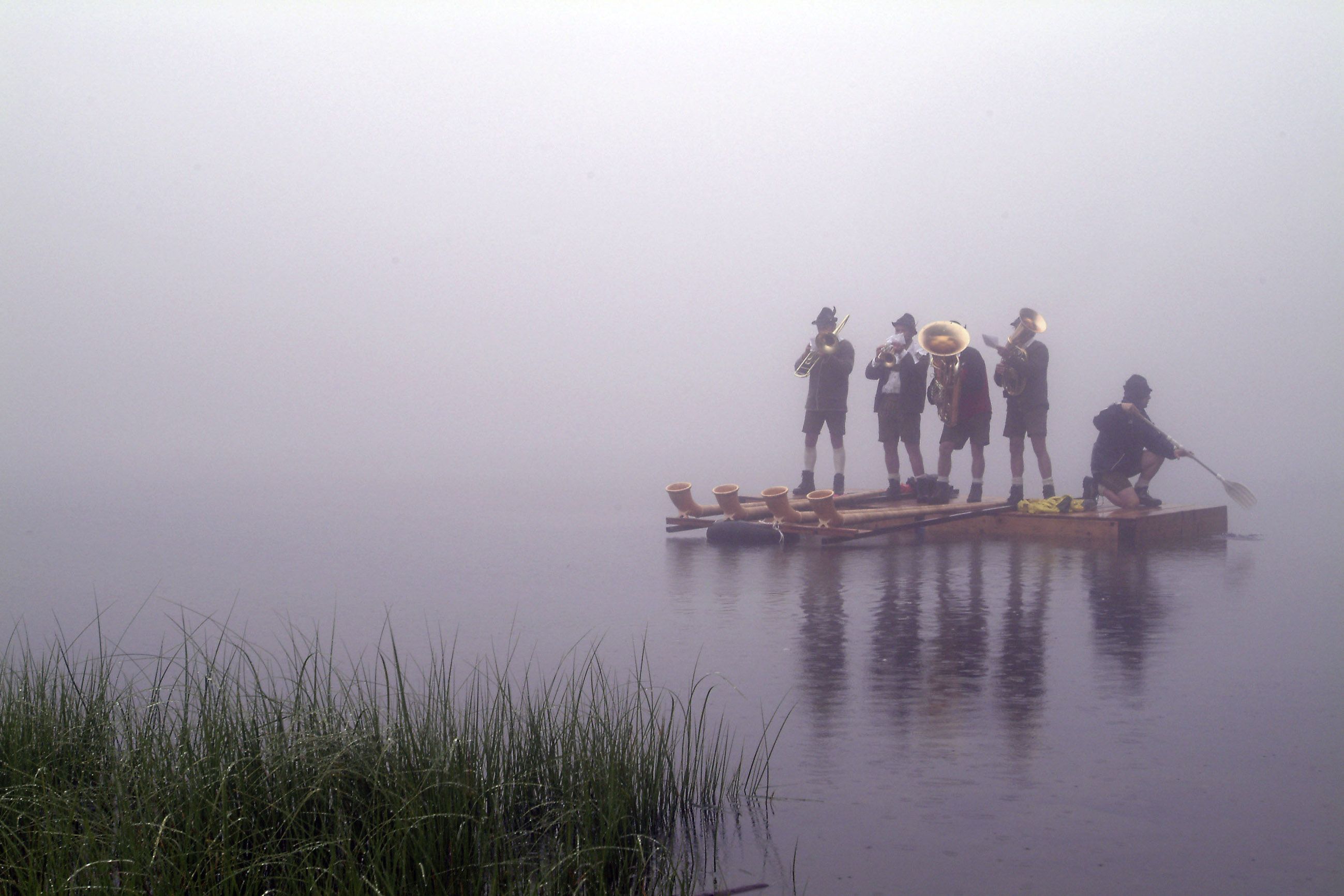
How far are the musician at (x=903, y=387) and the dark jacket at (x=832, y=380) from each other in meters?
0.32

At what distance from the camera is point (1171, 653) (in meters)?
6.13

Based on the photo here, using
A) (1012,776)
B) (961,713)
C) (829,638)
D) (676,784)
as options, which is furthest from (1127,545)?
(676,784)

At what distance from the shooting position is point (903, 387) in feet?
43.5

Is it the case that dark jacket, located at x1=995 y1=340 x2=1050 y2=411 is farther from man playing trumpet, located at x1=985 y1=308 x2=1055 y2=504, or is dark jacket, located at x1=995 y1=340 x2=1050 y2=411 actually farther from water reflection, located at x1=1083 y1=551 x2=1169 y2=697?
water reflection, located at x1=1083 y1=551 x2=1169 y2=697

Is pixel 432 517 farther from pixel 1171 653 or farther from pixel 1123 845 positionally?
pixel 1123 845

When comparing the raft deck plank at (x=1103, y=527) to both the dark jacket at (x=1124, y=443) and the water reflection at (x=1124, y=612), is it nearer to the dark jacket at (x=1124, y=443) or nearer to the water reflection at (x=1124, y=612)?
the dark jacket at (x=1124, y=443)

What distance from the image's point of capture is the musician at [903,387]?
43.0ft

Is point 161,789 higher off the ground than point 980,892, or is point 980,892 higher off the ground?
point 161,789

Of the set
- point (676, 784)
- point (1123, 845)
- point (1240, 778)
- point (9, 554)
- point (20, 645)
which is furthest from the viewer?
point (9, 554)

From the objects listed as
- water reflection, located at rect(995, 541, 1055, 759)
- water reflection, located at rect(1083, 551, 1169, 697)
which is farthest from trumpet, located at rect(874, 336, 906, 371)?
water reflection, located at rect(995, 541, 1055, 759)

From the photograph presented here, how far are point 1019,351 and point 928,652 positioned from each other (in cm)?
702

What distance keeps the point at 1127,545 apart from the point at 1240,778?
7895mm

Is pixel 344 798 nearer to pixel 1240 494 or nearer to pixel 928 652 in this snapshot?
pixel 928 652

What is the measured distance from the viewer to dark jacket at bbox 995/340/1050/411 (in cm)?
1259
